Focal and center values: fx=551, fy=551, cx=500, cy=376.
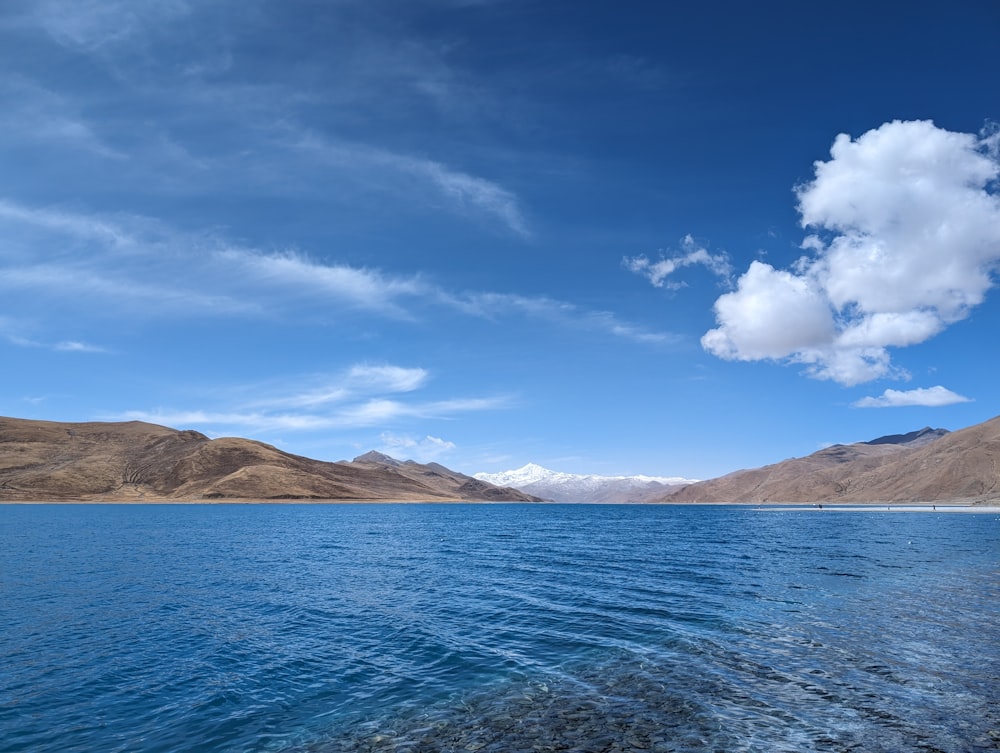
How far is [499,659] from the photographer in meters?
24.0

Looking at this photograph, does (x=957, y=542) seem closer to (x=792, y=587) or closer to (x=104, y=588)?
(x=792, y=587)

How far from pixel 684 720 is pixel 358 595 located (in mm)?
27653

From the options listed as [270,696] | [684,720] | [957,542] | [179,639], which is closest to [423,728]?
[270,696]

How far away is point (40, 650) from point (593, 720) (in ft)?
82.4

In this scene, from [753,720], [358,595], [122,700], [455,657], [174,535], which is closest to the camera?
[753,720]

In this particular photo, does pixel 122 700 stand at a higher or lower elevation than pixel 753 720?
lower

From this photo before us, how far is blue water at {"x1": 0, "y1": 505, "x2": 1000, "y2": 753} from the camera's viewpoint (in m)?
16.5

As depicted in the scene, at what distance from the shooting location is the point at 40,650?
25.0 meters

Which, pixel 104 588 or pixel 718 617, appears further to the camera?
pixel 104 588

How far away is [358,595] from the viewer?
39.2m

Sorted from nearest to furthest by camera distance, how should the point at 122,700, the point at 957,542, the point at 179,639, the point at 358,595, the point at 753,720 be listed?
the point at 753,720, the point at 122,700, the point at 179,639, the point at 358,595, the point at 957,542

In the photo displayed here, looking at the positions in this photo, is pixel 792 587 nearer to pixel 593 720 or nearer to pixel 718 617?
pixel 718 617

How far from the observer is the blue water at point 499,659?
54.2 ft

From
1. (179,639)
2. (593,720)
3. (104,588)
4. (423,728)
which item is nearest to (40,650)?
(179,639)
